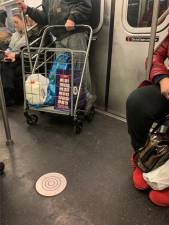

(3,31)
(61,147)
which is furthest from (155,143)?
(3,31)

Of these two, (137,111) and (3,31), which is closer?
(137,111)

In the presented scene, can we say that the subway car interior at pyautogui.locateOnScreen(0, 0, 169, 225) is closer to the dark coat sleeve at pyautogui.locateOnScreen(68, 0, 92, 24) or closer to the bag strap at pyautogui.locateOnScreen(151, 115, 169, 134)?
the dark coat sleeve at pyautogui.locateOnScreen(68, 0, 92, 24)

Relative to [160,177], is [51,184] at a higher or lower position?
lower

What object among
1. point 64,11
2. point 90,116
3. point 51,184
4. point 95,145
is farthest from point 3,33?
point 51,184

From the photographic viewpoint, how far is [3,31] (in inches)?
121

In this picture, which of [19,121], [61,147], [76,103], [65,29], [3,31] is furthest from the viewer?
[3,31]

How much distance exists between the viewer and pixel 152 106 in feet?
3.44

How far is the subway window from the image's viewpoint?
1704mm

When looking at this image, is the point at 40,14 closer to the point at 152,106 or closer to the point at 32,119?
the point at 32,119

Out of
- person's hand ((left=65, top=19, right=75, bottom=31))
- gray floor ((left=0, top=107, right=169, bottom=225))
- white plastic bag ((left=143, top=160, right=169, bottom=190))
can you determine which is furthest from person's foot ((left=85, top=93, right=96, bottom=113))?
white plastic bag ((left=143, top=160, right=169, bottom=190))

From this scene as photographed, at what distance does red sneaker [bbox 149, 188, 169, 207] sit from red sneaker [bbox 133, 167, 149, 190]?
0.07m

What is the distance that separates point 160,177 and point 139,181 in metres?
0.15

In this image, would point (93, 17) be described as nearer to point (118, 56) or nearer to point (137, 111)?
point (118, 56)

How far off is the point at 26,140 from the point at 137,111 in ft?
3.23
